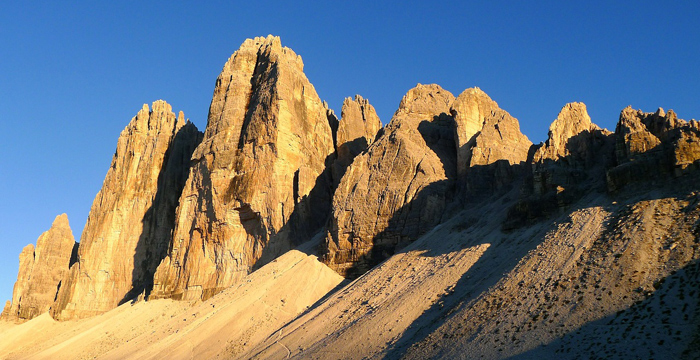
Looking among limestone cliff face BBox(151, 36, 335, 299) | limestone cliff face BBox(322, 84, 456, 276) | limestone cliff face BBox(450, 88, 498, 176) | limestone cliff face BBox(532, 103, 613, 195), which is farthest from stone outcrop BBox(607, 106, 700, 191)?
limestone cliff face BBox(151, 36, 335, 299)

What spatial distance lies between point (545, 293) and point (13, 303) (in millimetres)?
71807

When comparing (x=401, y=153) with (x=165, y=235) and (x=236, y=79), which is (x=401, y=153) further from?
(x=165, y=235)

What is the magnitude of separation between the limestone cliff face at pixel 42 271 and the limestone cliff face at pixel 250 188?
25966mm

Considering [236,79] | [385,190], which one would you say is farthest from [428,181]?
[236,79]

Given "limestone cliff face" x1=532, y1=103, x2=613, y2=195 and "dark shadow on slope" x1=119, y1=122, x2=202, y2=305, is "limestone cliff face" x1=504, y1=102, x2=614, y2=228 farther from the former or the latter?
"dark shadow on slope" x1=119, y1=122, x2=202, y2=305

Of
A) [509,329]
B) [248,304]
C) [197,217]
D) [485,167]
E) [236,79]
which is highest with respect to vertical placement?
[236,79]

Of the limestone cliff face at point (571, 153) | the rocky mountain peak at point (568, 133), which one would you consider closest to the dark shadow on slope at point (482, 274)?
the limestone cliff face at point (571, 153)

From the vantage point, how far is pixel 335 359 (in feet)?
129

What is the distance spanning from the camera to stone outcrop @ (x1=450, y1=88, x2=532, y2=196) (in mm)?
54219

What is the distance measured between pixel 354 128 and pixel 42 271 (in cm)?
4248

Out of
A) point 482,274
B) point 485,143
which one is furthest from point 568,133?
point 482,274

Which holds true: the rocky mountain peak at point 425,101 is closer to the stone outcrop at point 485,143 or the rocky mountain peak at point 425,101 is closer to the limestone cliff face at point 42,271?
the stone outcrop at point 485,143

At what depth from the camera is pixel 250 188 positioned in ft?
213

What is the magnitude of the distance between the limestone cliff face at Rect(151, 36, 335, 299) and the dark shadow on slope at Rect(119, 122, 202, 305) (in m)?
8.11
